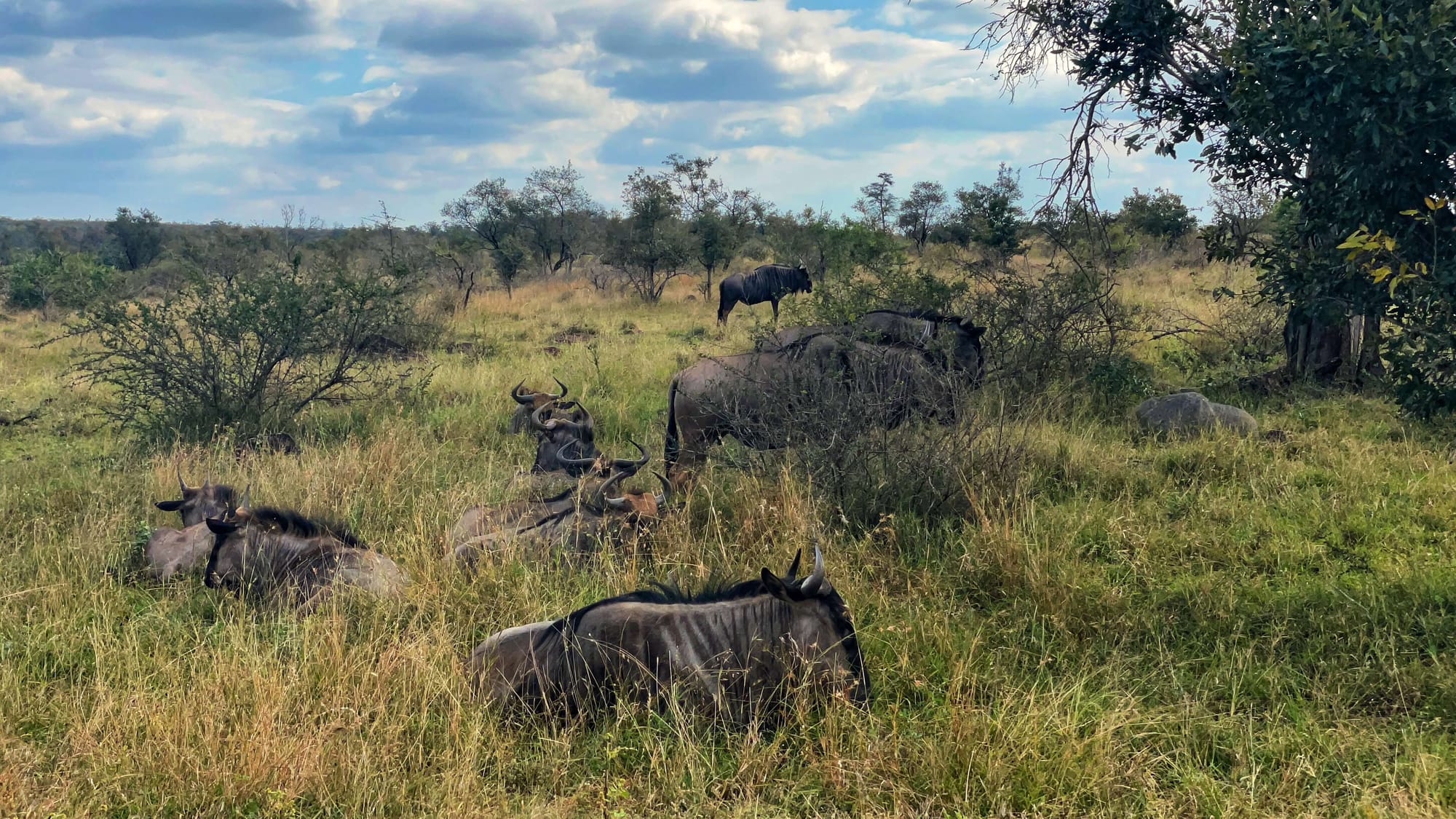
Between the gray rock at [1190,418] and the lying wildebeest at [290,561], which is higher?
the gray rock at [1190,418]

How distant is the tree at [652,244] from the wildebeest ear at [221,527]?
58.7ft

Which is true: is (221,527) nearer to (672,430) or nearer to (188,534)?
(188,534)

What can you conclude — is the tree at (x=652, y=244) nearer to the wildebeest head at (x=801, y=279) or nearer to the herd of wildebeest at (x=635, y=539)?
the wildebeest head at (x=801, y=279)

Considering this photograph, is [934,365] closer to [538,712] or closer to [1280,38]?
[1280,38]

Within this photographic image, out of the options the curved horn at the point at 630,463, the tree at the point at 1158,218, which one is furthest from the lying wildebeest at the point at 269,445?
the tree at the point at 1158,218

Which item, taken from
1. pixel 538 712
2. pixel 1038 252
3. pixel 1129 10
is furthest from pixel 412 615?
pixel 1038 252

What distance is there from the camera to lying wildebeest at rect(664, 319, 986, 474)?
5777 mm

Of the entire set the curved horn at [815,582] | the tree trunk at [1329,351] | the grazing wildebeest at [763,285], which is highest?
the grazing wildebeest at [763,285]

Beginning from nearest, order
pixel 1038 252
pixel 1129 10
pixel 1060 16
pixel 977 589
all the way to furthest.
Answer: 1. pixel 977 589
2. pixel 1129 10
3. pixel 1060 16
4. pixel 1038 252

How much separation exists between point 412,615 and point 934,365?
150 inches

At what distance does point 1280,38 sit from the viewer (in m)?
4.24

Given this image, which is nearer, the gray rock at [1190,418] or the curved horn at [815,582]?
the curved horn at [815,582]

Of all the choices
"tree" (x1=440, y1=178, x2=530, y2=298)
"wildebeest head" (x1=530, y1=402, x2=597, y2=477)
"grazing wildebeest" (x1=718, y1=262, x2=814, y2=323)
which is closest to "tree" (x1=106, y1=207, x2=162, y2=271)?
"tree" (x1=440, y1=178, x2=530, y2=298)

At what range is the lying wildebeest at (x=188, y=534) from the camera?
5102 mm
